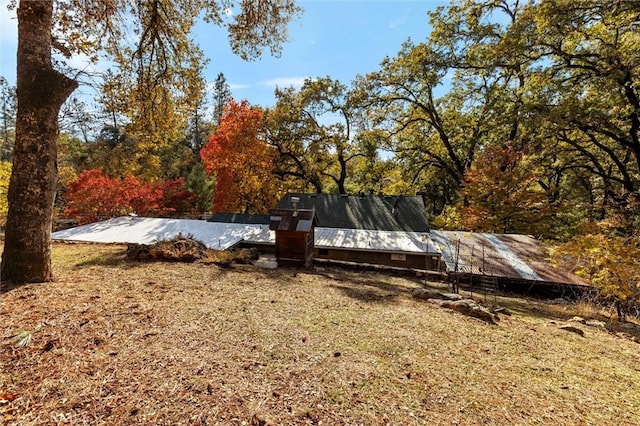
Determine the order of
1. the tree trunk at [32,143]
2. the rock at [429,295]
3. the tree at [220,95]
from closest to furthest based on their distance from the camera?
the tree trunk at [32,143]
the rock at [429,295]
the tree at [220,95]

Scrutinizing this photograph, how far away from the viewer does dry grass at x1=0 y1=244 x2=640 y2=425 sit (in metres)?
2.51

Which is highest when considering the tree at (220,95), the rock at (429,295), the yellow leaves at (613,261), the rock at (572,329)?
the tree at (220,95)

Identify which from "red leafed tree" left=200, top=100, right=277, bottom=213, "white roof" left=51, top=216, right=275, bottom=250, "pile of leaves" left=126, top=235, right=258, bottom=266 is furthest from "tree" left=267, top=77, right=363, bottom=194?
"pile of leaves" left=126, top=235, right=258, bottom=266

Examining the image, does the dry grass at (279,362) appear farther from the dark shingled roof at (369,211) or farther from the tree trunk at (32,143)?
the dark shingled roof at (369,211)

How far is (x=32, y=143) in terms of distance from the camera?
4387 mm

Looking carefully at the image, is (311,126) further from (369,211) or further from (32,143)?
(32,143)

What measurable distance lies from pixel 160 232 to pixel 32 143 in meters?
9.08

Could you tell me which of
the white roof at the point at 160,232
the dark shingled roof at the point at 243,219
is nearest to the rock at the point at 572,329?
the white roof at the point at 160,232

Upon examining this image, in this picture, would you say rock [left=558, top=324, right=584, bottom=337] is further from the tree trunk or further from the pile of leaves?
the tree trunk

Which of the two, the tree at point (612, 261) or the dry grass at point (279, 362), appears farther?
the tree at point (612, 261)

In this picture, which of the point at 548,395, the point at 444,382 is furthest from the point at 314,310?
the point at 548,395

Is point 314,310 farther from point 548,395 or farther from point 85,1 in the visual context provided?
point 85,1

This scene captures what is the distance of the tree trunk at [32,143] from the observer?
4375 mm

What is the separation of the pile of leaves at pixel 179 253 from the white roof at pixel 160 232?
200 centimetres
